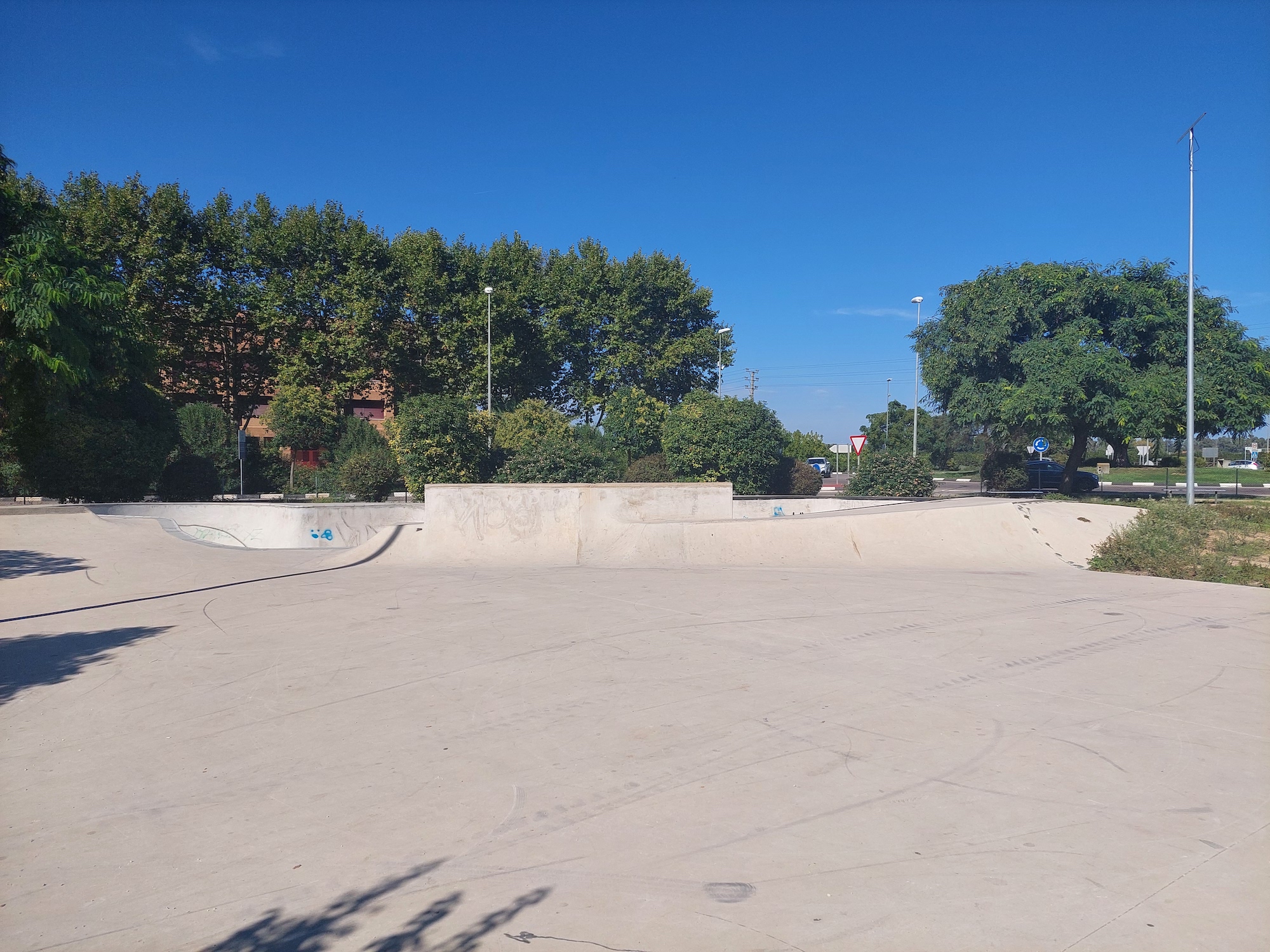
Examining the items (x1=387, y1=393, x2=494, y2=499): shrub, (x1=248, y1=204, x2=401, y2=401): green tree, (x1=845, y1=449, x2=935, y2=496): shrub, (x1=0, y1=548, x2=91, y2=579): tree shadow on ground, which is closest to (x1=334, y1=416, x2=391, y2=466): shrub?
(x1=248, y1=204, x2=401, y2=401): green tree

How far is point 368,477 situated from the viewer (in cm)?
2508

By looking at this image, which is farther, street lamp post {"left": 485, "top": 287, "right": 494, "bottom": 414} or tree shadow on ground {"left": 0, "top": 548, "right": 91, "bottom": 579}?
street lamp post {"left": 485, "top": 287, "right": 494, "bottom": 414}

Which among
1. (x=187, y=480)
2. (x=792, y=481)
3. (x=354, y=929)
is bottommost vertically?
(x=354, y=929)

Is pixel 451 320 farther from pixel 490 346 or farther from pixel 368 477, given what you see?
pixel 368 477

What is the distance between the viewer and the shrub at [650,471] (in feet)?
87.5

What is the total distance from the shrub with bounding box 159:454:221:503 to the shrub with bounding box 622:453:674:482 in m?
13.9

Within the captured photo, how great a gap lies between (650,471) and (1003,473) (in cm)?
1411

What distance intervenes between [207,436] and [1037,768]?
1218 inches

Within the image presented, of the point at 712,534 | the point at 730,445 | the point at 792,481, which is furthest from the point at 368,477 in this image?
the point at 712,534

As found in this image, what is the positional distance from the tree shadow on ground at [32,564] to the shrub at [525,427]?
51.4 ft

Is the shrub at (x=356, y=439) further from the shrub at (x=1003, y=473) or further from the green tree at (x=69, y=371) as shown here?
the shrub at (x=1003, y=473)

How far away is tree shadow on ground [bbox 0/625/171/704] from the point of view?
6.54m

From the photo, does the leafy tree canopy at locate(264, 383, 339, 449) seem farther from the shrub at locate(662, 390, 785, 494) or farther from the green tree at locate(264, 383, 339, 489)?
the shrub at locate(662, 390, 785, 494)

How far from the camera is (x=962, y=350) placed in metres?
27.4
